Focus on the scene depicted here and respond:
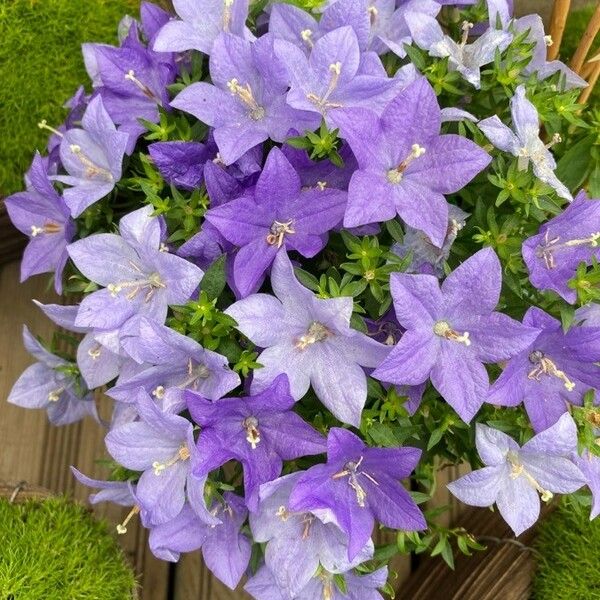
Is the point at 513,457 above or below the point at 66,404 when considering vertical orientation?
above

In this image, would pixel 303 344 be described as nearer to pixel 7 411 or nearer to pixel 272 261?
pixel 272 261

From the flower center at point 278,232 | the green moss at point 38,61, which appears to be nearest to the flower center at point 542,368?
the flower center at point 278,232

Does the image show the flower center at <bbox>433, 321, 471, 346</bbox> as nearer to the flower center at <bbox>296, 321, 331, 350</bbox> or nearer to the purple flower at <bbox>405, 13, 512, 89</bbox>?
the flower center at <bbox>296, 321, 331, 350</bbox>

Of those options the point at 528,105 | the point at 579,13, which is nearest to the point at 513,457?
the point at 528,105

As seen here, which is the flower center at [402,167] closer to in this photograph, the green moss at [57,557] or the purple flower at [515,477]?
the purple flower at [515,477]

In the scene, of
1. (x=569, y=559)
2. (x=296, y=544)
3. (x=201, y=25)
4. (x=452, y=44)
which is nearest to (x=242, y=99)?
(x=201, y=25)

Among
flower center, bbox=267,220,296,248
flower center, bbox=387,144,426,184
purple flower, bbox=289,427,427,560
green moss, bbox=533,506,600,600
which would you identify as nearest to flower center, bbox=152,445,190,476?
purple flower, bbox=289,427,427,560
